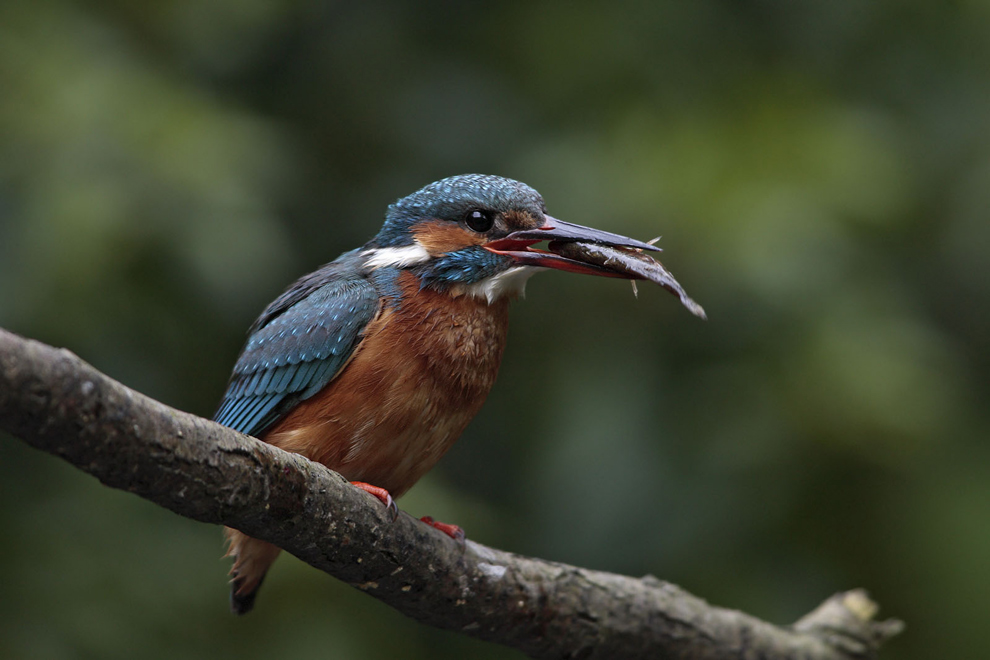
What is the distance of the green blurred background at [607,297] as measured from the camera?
3059 millimetres

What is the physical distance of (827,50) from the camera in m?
3.99

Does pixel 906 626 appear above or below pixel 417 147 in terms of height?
below

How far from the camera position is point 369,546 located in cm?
224

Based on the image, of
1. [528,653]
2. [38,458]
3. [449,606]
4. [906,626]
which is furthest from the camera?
[906,626]

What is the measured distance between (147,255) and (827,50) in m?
2.71

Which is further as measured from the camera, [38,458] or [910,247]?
[910,247]

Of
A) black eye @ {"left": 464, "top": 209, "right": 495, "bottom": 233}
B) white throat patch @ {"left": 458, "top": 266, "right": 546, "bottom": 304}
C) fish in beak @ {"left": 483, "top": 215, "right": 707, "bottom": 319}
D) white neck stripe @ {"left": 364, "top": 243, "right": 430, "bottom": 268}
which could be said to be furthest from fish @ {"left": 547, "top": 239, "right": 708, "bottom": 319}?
white neck stripe @ {"left": 364, "top": 243, "right": 430, "bottom": 268}

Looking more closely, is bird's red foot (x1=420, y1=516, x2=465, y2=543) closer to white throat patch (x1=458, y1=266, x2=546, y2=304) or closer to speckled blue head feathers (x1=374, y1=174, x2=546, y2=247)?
white throat patch (x1=458, y1=266, x2=546, y2=304)

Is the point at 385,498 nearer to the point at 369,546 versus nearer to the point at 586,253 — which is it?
the point at 369,546

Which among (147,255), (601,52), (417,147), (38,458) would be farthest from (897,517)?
(38,458)

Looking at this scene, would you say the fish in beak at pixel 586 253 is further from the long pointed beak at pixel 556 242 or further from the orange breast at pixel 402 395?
the orange breast at pixel 402 395

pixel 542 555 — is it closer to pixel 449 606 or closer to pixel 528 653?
pixel 528 653

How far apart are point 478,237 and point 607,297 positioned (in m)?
0.82

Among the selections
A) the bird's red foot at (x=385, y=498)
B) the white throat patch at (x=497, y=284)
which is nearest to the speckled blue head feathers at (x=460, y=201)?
the white throat patch at (x=497, y=284)
